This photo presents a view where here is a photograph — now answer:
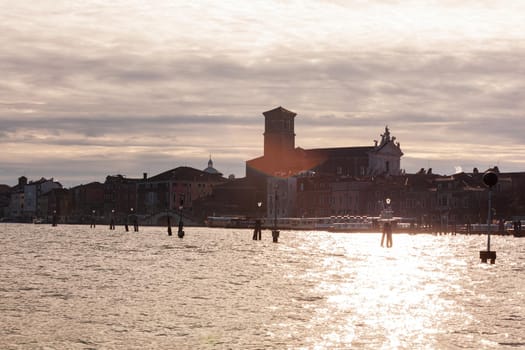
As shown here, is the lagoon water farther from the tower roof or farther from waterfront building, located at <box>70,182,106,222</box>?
waterfront building, located at <box>70,182,106,222</box>

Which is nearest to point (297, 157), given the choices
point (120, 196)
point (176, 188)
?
point (176, 188)

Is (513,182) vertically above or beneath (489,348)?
above

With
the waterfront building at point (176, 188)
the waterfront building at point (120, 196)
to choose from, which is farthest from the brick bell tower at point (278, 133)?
the waterfront building at point (120, 196)

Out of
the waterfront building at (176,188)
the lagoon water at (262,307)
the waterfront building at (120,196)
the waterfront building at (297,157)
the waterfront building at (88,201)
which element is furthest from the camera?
the waterfront building at (88,201)

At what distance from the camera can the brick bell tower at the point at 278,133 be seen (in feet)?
485

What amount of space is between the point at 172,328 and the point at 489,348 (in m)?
6.21

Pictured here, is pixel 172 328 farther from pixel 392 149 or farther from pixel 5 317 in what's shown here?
pixel 392 149

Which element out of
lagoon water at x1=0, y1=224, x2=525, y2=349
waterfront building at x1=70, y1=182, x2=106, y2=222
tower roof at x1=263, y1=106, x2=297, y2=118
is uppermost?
tower roof at x1=263, y1=106, x2=297, y2=118

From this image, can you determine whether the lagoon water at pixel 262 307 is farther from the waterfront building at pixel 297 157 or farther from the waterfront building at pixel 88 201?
the waterfront building at pixel 88 201

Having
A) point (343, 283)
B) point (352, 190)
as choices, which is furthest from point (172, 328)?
point (352, 190)

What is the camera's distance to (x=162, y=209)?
6304 inches

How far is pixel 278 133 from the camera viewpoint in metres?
148

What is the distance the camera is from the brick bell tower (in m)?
148

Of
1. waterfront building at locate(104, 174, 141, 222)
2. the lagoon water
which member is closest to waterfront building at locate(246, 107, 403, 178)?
waterfront building at locate(104, 174, 141, 222)
